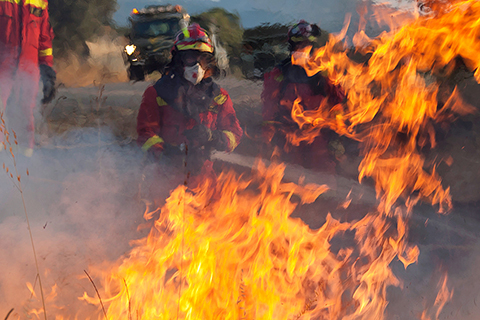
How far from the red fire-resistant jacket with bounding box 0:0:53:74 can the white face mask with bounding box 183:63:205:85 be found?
6.38ft

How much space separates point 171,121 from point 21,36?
2.08 metres

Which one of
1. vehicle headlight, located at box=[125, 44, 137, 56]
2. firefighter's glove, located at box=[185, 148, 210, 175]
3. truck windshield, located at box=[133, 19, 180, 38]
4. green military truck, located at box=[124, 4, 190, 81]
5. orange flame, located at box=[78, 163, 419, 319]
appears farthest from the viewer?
vehicle headlight, located at box=[125, 44, 137, 56]

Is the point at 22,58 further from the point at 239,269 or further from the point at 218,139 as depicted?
the point at 239,269

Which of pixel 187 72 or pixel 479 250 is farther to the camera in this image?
pixel 479 250

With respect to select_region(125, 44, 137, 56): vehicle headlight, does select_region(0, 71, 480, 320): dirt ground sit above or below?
below

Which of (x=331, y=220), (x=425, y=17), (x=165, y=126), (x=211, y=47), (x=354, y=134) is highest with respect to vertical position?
(x=425, y=17)

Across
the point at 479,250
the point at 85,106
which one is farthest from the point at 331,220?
the point at 85,106

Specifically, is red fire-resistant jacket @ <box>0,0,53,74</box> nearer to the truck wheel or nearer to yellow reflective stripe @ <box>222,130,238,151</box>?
the truck wheel

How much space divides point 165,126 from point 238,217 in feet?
3.64

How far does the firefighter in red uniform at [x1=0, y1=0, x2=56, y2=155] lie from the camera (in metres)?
3.17

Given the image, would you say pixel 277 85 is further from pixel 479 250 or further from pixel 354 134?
pixel 479 250

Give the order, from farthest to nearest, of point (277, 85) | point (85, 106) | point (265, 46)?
point (85, 106) < point (265, 46) < point (277, 85)

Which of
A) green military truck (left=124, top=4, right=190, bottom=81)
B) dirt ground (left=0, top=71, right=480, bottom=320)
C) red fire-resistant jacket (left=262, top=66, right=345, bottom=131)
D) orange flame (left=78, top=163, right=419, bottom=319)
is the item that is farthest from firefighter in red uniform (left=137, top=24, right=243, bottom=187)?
green military truck (left=124, top=4, right=190, bottom=81)

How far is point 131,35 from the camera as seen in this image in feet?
14.9
